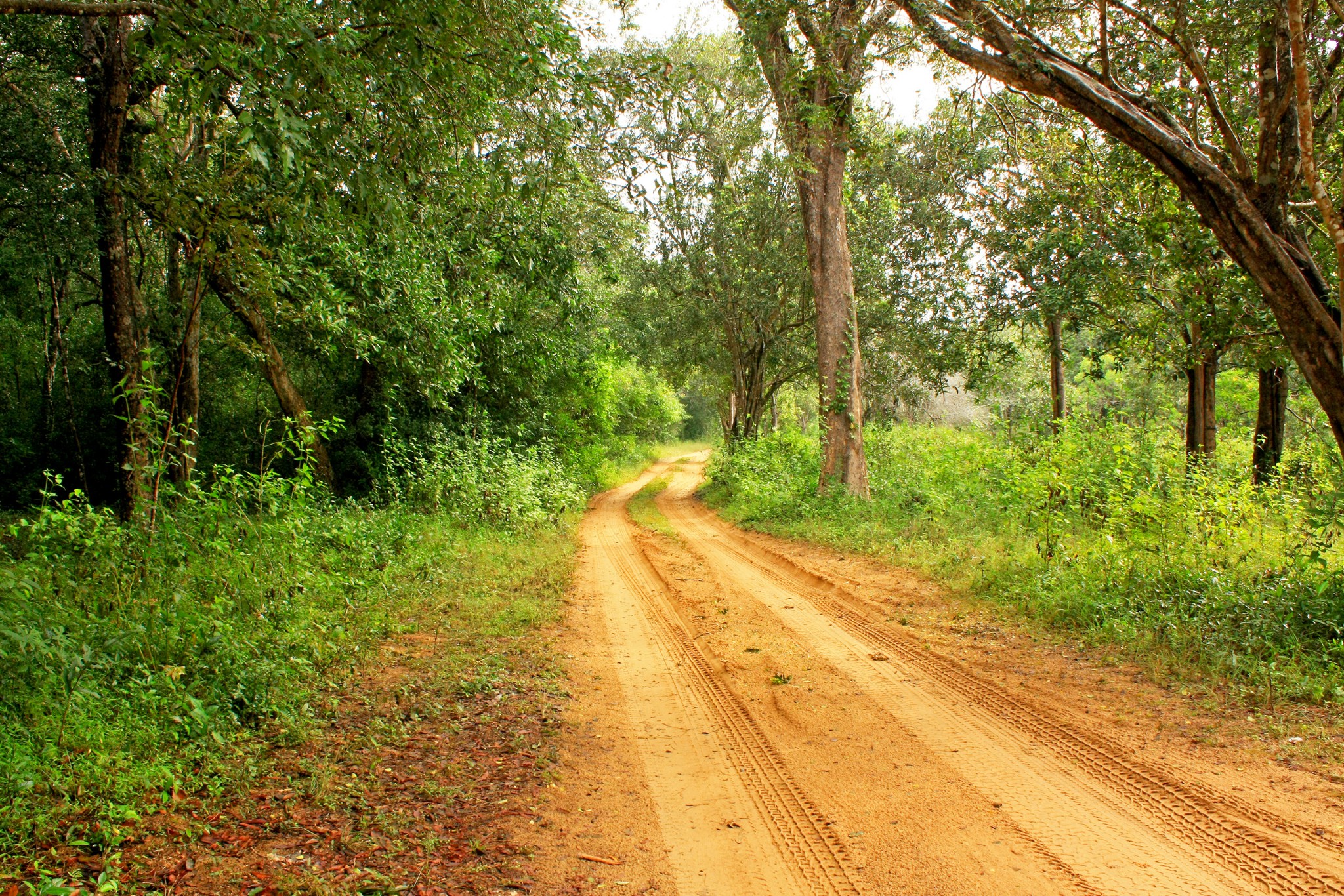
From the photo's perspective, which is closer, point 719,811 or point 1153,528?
point 719,811

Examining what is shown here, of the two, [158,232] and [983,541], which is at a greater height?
[158,232]

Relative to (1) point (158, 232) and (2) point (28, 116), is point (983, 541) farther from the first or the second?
(2) point (28, 116)

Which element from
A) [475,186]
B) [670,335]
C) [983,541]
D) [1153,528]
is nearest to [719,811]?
[475,186]

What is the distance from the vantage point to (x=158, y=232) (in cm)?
1051

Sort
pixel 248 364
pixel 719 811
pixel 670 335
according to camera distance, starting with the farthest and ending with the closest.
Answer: pixel 670 335, pixel 248 364, pixel 719 811

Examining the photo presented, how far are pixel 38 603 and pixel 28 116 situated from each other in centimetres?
1034

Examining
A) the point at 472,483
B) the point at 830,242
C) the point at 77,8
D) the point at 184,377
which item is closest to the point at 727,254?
the point at 830,242

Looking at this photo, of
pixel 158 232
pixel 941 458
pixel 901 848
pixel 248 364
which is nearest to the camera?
pixel 901 848

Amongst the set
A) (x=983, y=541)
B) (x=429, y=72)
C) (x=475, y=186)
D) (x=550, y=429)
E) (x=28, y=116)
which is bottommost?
(x=983, y=541)

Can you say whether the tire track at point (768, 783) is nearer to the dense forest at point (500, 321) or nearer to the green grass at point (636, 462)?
the dense forest at point (500, 321)

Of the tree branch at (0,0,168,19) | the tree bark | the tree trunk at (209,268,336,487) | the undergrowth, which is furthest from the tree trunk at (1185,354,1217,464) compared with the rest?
the tree branch at (0,0,168,19)

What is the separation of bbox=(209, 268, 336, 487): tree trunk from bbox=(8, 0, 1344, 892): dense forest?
0.24 feet

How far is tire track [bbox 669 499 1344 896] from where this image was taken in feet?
9.69

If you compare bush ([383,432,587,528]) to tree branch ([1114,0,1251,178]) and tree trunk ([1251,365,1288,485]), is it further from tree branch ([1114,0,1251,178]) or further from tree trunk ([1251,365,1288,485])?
tree trunk ([1251,365,1288,485])
